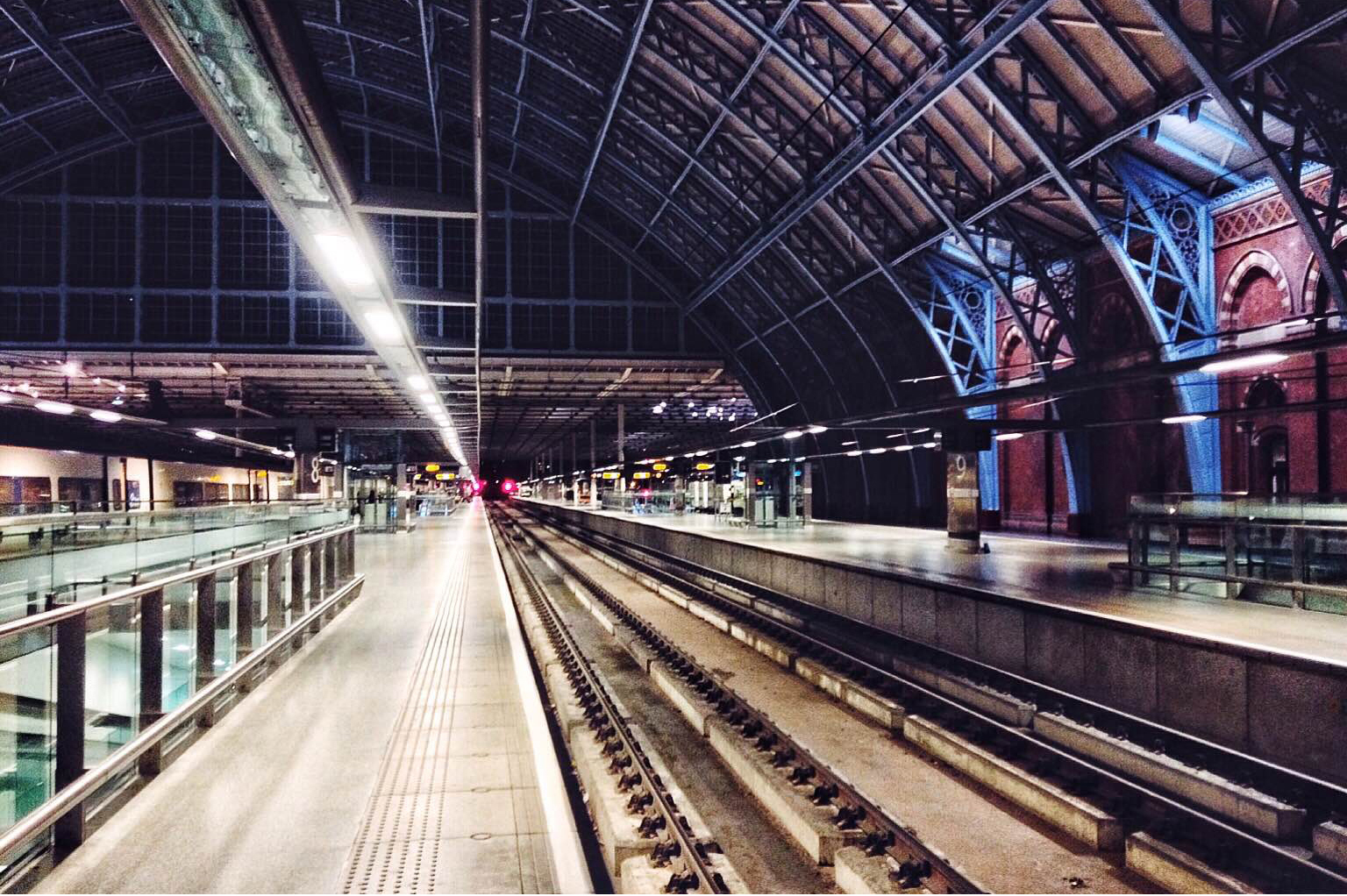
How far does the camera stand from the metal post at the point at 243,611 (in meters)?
8.51

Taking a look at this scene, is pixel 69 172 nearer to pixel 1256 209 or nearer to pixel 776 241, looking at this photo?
pixel 776 241

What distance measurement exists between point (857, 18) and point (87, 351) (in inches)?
1087

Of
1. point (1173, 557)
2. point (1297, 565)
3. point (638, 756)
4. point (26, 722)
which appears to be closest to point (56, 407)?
point (26, 722)

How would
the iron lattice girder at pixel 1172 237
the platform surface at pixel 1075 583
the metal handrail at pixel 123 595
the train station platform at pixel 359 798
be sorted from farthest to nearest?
the iron lattice girder at pixel 1172 237 → the platform surface at pixel 1075 583 → the train station platform at pixel 359 798 → the metal handrail at pixel 123 595

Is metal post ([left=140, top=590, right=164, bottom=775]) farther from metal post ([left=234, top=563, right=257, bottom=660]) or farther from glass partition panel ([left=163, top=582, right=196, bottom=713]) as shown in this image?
metal post ([left=234, top=563, right=257, bottom=660])

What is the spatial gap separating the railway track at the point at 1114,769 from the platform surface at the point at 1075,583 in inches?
42.3

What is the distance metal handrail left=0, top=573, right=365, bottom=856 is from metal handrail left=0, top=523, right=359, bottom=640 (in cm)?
7

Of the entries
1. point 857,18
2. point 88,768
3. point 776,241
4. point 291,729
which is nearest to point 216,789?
point 88,768

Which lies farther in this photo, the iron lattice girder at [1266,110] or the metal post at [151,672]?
the iron lattice girder at [1266,110]

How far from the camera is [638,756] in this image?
23.7 feet

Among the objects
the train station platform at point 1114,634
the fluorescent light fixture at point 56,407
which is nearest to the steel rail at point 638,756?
the train station platform at point 1114,634

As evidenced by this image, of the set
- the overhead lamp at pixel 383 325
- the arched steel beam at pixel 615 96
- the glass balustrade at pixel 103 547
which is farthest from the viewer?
the arched steel beam at pixel 615 96

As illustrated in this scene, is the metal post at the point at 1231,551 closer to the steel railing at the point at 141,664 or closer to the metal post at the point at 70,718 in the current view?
the steel railing at the point at 141,664

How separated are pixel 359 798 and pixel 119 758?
144 cm
